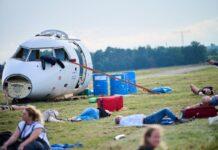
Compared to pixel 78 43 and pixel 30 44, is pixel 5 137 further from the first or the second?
pixel 78 43

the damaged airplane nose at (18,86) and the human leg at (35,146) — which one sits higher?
the damaged airplane nose at (18,86)

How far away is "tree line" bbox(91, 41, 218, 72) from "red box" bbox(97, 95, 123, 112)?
96450 millimetres

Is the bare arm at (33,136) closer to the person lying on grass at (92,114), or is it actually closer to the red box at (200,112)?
the red box at (200,112)

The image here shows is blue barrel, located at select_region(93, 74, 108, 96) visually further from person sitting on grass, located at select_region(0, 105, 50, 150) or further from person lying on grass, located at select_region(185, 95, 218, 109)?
person sitting on grass, located at select_region(0, 105, 50, 150)

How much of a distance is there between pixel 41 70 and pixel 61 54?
74.3 inches

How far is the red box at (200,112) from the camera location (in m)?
14.8

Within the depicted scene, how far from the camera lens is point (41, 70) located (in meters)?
25.2

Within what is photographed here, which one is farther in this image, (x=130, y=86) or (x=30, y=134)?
(x=130, y=86)

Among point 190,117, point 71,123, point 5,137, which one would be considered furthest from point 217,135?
point 71,123

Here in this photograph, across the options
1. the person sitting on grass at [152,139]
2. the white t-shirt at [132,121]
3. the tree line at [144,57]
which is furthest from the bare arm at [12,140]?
the tree line at [144,57]

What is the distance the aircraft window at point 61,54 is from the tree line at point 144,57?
90.3 meters

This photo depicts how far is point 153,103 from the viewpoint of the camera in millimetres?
21078

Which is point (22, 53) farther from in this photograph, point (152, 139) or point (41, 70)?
point (152, 139)

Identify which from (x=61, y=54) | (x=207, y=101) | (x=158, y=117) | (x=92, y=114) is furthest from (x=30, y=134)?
(x=61, y=54)
